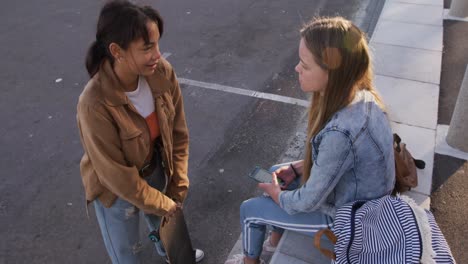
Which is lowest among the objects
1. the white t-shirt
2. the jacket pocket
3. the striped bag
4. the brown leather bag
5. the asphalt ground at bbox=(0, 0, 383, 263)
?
the asphalt ground at bbox=(0, 0, 383, 263)

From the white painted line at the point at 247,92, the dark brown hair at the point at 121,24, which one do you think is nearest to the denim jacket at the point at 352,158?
the dark brown hair at the point at 121,24

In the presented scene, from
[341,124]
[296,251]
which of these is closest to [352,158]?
[341,124]

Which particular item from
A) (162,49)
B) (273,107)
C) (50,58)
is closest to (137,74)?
(273,107)

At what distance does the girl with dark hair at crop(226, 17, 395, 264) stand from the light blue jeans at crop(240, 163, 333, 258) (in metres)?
0.10

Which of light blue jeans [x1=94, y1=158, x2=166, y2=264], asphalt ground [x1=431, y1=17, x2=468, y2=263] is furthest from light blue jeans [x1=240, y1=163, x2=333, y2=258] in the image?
asphalt ground [x1=431, y1=17, x2=468, y2=263]

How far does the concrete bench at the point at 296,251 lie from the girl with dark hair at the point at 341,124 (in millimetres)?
457

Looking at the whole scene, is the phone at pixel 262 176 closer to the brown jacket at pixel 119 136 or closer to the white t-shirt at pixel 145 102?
the brown jacket at pixel 119 136

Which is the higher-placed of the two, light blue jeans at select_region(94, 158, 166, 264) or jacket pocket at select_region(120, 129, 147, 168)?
jacket pocket at select_region(120, 129, 147, 168)

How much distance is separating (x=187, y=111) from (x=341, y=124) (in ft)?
10.7

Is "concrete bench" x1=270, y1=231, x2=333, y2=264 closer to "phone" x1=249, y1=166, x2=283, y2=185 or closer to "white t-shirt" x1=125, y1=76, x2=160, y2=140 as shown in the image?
"phone" x1=249, y1=166, x2=283, y2=185

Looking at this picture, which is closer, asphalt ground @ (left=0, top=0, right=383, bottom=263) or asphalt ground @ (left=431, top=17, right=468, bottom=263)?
asphalt ground @ (left=431, top=17, right=468, bottom=263)

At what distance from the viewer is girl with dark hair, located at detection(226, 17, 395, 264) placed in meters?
2.14

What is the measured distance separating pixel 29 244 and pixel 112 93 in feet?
7.26

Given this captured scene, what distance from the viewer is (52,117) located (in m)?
5.25
